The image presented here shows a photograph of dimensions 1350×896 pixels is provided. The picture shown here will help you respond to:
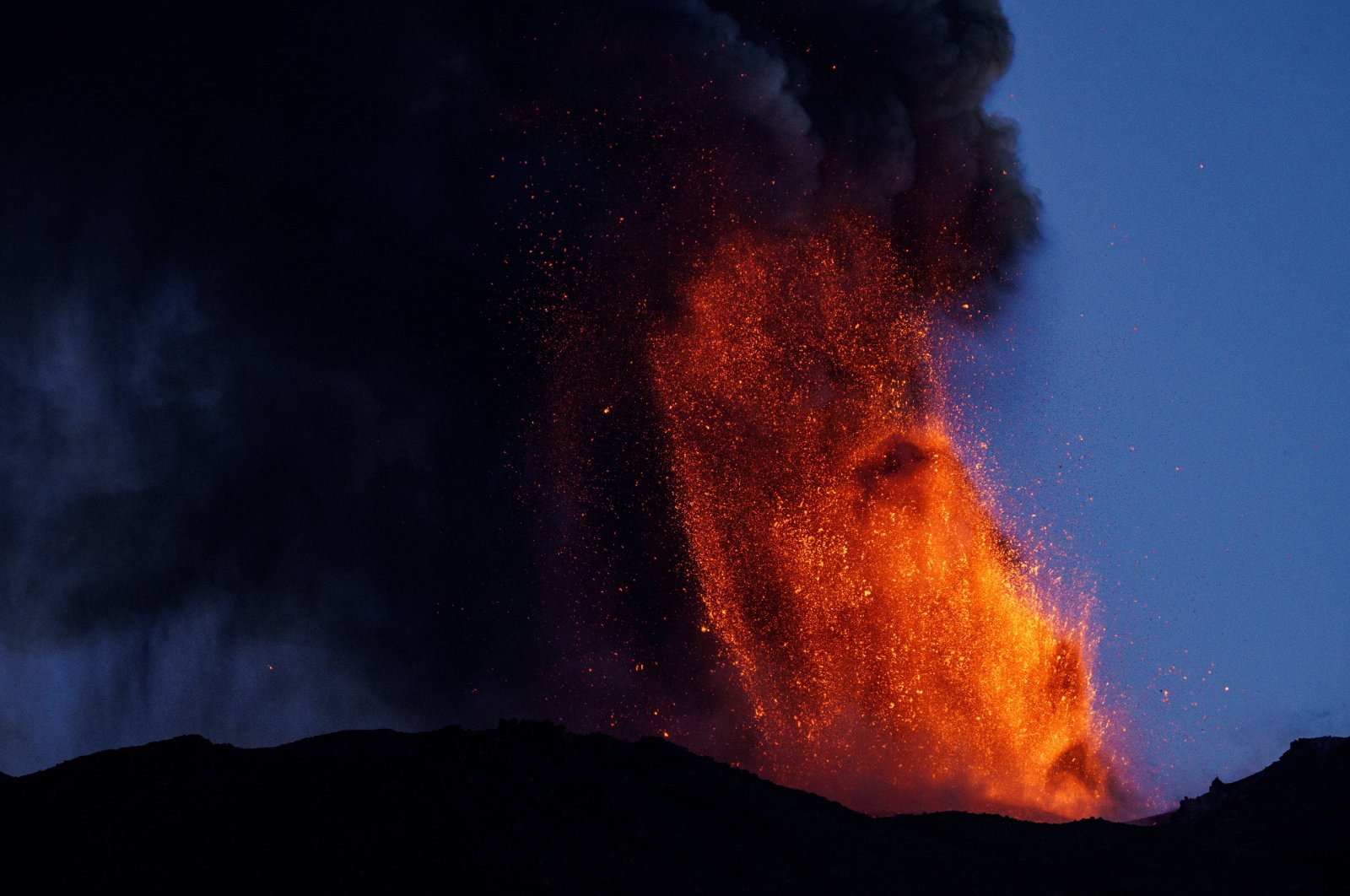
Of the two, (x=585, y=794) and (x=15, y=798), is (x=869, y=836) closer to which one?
(x=585, y=794)

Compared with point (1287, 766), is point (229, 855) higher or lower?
lower

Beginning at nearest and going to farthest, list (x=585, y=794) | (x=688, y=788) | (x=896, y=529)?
(x=585, y=794) → (x=688, y=788) → (x=896, y=529)

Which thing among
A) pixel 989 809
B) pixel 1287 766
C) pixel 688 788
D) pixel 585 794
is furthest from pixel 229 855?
pixel 989 809

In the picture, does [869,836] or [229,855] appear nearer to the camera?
[229,855]

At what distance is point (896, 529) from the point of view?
37.0 meters

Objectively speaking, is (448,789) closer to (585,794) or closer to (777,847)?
(585,794)

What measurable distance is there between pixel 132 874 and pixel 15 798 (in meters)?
2.72

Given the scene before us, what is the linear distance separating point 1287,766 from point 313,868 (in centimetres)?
1959

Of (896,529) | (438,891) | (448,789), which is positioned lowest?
(438,891)

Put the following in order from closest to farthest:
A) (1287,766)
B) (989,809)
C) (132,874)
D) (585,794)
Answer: (132,874) → (585,794) → (1287,766) → (989,809)

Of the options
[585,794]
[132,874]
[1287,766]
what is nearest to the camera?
[132,874]

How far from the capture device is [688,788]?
1652cm

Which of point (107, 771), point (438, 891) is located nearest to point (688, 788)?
point (438, 891)

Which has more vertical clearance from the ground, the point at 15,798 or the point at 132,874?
the point at 15,798
